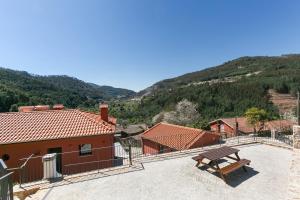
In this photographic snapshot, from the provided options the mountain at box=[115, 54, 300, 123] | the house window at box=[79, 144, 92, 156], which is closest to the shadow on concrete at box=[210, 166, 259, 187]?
the house window at box=[79, 144, 92, 156]

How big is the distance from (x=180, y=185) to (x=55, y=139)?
913 centimetres

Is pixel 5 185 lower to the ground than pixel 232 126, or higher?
higher

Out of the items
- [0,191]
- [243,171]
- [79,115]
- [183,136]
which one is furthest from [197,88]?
[0,191]

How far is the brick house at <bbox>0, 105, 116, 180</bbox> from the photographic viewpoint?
1402 cm

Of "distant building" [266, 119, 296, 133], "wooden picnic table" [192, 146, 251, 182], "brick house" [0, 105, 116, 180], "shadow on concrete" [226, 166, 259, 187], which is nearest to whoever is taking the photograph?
"shadow on concrete" [226, 166, 259, 187]

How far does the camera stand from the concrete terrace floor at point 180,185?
7.70m

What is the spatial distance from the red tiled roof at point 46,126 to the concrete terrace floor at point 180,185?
Answer: 6566mm

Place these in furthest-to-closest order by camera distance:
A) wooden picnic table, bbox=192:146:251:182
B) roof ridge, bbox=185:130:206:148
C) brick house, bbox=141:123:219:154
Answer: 1. brick house, bbox=141:123:219:154
2. roof ridge, bbox=185:130:206:148
3. wooden picnic table, bbox=192:146:251:182

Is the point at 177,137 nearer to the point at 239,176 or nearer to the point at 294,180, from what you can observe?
the point at 239,176

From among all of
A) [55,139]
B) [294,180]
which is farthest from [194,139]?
[294,180]

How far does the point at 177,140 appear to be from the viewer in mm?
22016

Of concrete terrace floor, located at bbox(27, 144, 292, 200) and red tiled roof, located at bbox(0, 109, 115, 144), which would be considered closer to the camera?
concrete terrace floor, located at bbox(27, 144, 292, 200)

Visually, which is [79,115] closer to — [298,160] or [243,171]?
[243,171]

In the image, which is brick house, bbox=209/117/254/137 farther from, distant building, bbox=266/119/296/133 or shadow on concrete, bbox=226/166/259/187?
shadow on concrete, bbox=226/166/259/187
